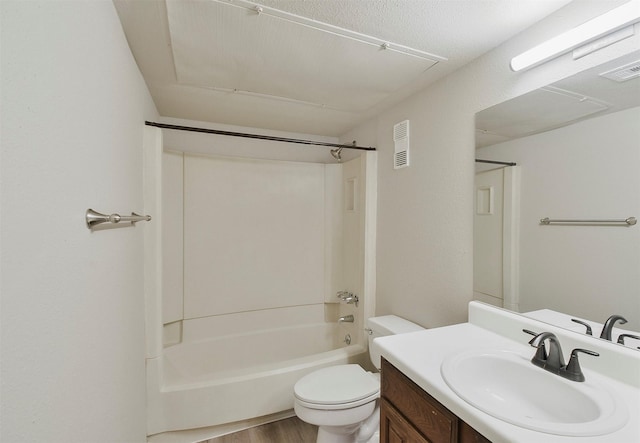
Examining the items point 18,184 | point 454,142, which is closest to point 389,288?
point 454,142

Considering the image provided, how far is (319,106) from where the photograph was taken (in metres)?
2.06

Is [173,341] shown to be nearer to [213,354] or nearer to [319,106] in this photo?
[213,354]

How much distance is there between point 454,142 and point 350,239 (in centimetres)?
133

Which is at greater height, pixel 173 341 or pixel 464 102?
pixel 464 102

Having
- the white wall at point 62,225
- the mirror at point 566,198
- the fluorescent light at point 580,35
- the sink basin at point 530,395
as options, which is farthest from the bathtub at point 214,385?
the fluorescent light at point 580,35

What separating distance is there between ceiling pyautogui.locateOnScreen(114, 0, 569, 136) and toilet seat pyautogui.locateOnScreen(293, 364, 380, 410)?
5.88 feet

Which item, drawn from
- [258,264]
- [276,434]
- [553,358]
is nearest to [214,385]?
[276,434]

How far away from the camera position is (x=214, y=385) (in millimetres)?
1721

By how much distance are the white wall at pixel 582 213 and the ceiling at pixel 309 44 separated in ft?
1.75

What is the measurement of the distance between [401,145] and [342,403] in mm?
1634

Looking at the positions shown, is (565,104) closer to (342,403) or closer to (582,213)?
(582,213)

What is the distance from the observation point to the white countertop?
66cm

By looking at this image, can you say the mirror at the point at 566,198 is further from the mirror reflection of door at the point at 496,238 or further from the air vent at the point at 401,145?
the air vent at the point at 401,145

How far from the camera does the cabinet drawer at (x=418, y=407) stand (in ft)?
2.66
